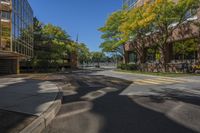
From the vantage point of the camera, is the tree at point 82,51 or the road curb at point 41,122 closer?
the road curb at point 41,122

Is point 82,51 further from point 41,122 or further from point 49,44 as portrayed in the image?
point 41,122

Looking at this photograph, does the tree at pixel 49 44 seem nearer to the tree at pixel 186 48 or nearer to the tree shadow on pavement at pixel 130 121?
the tree at pixel 186 48

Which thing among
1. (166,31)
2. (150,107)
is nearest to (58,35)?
(166,31)

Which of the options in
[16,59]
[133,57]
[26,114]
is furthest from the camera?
[133,57]

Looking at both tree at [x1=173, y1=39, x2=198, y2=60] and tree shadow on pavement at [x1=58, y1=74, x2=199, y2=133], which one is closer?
tree shadow on pavement at [x1=58, y1=74, x2=199, y2=133]

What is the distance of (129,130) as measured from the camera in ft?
19.9

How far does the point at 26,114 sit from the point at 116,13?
1589 inches

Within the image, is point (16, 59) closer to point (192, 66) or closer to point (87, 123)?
point (192, 66)

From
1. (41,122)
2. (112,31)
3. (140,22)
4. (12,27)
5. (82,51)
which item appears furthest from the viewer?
(82,51)

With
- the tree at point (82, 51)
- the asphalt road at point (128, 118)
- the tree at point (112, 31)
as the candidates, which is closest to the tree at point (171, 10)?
the tree at point (112, 31)

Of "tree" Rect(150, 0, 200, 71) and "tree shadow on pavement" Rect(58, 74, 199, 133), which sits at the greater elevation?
"tree" Rect(150, 0, 200, 71)

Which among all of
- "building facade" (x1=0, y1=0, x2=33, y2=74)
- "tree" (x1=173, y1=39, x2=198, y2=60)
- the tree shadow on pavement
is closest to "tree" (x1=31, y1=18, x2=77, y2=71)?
"building facade" (x1=0, y1=0, x2=33, y2=74)

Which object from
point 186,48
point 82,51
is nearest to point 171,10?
point 186,48

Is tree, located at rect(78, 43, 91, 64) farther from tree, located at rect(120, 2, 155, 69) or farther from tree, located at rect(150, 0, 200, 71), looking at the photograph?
tree, located at rect(150, 0, 200, 71)
